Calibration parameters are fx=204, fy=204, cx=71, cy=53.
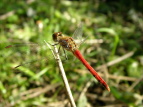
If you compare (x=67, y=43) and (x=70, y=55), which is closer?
(x=67, y=43)

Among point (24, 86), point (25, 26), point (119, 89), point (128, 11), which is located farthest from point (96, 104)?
point (128, 11)

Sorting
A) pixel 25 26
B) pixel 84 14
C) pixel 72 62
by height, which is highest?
pixel 84 14

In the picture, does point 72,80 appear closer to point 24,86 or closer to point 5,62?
point 24,86

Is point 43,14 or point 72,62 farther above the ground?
point 43,14

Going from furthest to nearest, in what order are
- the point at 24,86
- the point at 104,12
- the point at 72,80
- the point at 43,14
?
the point at 104,12, the point at 43,14, the point at 72,80, the point at 24,86

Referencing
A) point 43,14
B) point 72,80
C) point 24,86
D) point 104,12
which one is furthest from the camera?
point 104,12

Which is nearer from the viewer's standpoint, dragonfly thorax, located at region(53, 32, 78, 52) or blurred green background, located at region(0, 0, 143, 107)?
dragonfly thorax, located at region(53, 32, 78, 52)

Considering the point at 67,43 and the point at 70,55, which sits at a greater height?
the point at 70,55

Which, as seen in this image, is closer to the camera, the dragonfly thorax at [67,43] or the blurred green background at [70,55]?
the dragonfly thorax at [67,43]
